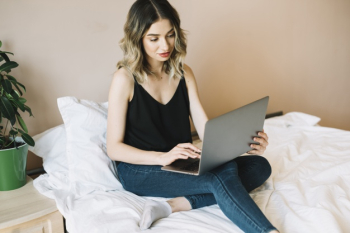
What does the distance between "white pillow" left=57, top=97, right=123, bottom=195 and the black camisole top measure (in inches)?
5.4

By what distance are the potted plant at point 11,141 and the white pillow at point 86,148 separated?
178mm

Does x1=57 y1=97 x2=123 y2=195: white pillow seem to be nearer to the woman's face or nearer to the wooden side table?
the wooden side table

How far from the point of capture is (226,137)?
126cm

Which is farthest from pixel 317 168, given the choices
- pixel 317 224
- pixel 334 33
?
pixel 334 33

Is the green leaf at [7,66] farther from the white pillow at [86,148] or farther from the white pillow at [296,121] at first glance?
the white pillow at [296,121]

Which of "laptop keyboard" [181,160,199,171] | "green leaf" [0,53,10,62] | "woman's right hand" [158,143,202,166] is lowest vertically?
"laptop keyboard" [181,160,199,171]

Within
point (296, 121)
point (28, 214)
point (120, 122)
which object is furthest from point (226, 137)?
point (296, 121)

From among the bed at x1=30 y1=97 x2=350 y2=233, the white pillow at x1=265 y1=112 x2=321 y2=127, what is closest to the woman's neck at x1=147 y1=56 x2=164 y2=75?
the bed at x1=30 y1=97 x2=350 y2=233

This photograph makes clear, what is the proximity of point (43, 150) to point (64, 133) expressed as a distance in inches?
4.9

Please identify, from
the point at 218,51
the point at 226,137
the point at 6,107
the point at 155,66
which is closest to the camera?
the point at 226,137

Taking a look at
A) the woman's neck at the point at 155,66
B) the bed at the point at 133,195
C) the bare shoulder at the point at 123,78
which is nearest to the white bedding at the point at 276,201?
the bed at the point at 133,195

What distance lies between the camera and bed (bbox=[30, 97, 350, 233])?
128 cm

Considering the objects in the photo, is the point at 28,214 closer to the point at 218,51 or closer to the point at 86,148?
the point at 86,148

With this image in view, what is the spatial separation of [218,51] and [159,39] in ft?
3.42
